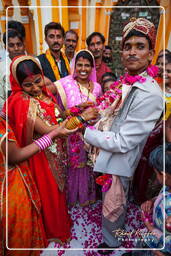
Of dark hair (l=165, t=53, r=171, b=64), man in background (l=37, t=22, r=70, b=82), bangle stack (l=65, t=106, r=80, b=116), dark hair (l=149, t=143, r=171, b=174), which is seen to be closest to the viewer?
dark hair (l=149, t=143, r=171, b=174)

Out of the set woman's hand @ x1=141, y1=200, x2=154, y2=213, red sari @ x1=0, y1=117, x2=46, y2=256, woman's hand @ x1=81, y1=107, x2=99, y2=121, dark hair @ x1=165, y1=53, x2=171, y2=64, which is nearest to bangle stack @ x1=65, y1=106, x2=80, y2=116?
woman's hand @ x1=81, y1=107, x2=99, y2=121

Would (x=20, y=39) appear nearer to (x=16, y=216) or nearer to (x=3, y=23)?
(x=16, y=216)

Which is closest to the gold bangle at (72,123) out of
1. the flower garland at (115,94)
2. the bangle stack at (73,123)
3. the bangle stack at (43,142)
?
the bangle stack at (73,123)

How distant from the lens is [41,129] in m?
1.75

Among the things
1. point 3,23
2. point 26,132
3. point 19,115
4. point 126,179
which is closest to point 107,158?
point 126,179

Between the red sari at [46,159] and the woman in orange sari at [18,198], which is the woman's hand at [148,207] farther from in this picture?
the woman in orange sari at [18,198]

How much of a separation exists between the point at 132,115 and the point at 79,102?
3.82ft

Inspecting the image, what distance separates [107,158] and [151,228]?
71cm

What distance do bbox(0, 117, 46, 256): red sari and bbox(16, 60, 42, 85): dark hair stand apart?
815 millimetres

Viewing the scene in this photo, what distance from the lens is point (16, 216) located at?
156cm

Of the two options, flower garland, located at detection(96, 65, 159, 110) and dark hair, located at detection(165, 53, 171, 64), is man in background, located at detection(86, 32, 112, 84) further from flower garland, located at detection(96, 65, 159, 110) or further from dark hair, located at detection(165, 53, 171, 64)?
flower garland, located at detection(96, 65, 159, 110)

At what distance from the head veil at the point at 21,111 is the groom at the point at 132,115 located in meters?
0.61

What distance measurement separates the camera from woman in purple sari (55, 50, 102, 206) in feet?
8.11

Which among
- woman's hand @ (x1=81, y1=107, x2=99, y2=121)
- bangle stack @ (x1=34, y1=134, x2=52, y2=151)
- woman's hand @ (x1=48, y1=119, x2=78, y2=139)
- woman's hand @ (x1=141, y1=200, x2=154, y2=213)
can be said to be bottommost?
woman's hand @ (x1=141, y1=200, x2=154, y2=213)
